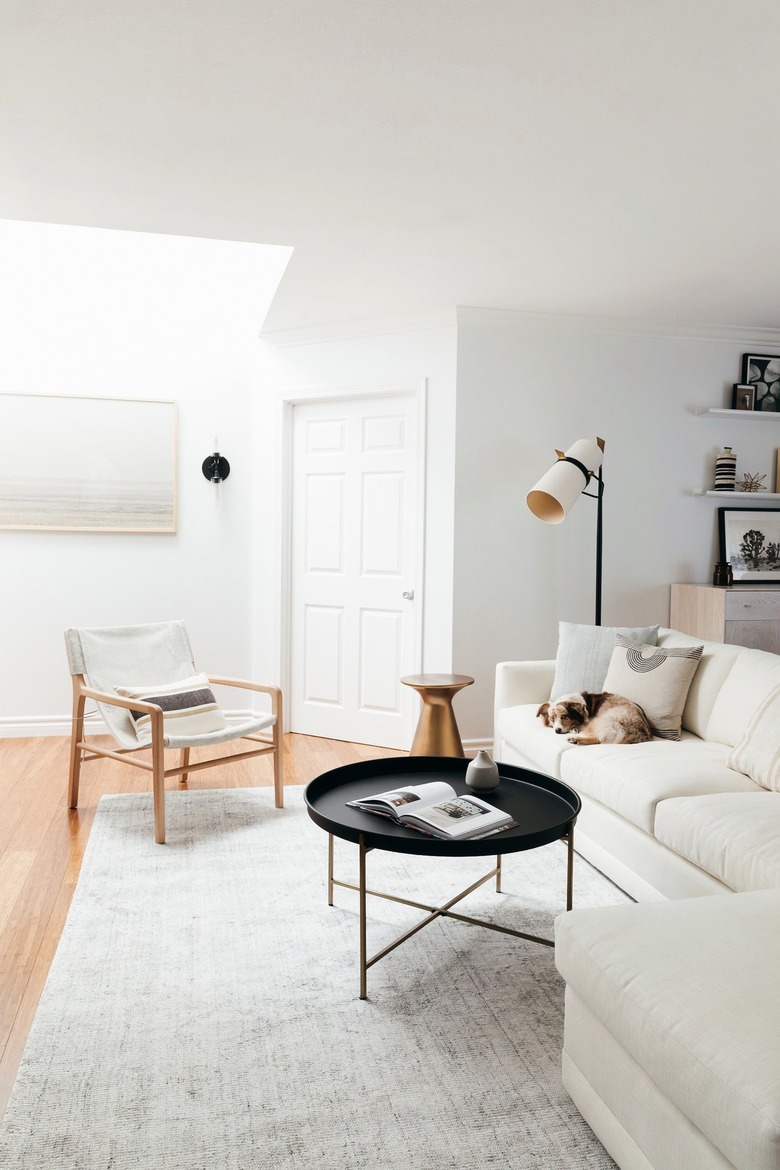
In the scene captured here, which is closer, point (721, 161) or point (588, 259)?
point (721, 161)

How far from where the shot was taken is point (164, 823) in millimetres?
3334

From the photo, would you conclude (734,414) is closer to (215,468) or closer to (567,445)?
(567,445)

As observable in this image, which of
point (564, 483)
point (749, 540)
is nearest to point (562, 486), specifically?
point (564, 483)

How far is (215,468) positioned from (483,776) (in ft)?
10.1

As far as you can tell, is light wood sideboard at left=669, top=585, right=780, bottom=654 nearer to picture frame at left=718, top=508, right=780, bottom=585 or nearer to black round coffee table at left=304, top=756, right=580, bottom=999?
picture frame at left=718, top=508, right=780, bottom=585

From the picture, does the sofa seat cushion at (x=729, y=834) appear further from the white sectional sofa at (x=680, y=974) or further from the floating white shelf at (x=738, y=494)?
the floating white shelf at (x=738, y=494)

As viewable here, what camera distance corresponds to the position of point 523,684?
3900 mm

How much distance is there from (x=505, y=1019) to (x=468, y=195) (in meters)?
2.59

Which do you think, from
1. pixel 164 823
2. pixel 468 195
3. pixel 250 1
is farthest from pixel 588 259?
pixel 164 823

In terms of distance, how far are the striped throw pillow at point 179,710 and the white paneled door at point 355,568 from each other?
4.03 ft

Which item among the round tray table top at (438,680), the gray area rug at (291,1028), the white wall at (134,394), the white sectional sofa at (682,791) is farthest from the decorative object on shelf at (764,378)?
the gray area rug at (291,1028)

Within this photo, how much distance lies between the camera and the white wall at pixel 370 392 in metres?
4.53

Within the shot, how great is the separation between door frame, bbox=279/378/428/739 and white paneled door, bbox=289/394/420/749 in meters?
0.03

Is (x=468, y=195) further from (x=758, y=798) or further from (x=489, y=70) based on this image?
(x=758, y=798)
